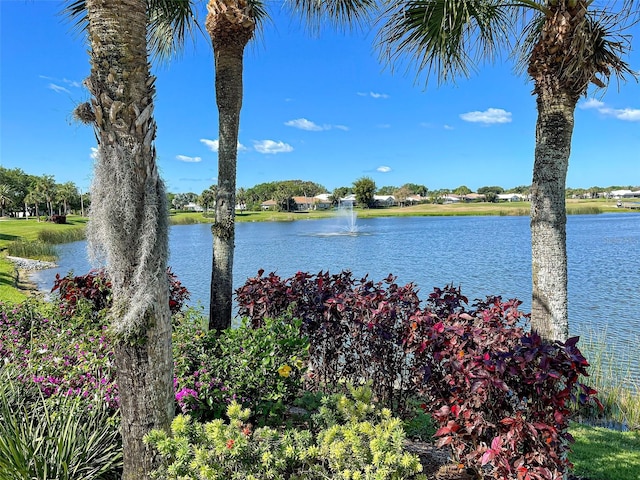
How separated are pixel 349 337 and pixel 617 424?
12.2ft

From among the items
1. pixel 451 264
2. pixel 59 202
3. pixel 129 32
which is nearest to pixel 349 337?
pixel 129 32

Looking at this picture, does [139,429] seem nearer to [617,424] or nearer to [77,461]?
[77,461]

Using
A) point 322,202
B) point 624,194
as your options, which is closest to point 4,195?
point 322,202

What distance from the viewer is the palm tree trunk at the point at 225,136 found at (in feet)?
16.1

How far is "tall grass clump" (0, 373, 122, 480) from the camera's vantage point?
8.03 feet

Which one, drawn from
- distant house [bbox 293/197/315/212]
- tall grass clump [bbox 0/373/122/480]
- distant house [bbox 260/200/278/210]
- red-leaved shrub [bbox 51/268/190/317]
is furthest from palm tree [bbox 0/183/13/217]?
tall grass clump [bbox 0/373/122/480]

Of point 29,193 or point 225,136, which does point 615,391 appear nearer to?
point 225,136

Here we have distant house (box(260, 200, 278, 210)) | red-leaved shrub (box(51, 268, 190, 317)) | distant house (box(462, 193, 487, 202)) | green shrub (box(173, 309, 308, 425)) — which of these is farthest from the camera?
distant house (box(462, 193, 487, 202))

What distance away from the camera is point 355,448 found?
2139 millimetres

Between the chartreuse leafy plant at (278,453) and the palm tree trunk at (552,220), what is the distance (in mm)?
1623

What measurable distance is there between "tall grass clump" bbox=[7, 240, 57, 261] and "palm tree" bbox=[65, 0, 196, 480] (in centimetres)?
2568

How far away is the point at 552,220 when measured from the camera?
10.3 feet

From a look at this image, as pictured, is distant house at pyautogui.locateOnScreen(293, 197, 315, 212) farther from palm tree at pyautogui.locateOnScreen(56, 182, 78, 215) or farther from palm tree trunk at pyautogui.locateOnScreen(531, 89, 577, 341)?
palm tree trunk at pyautogui.locateOnScreen(531, 89, 577, 341)

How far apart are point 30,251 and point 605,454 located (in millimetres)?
29351
